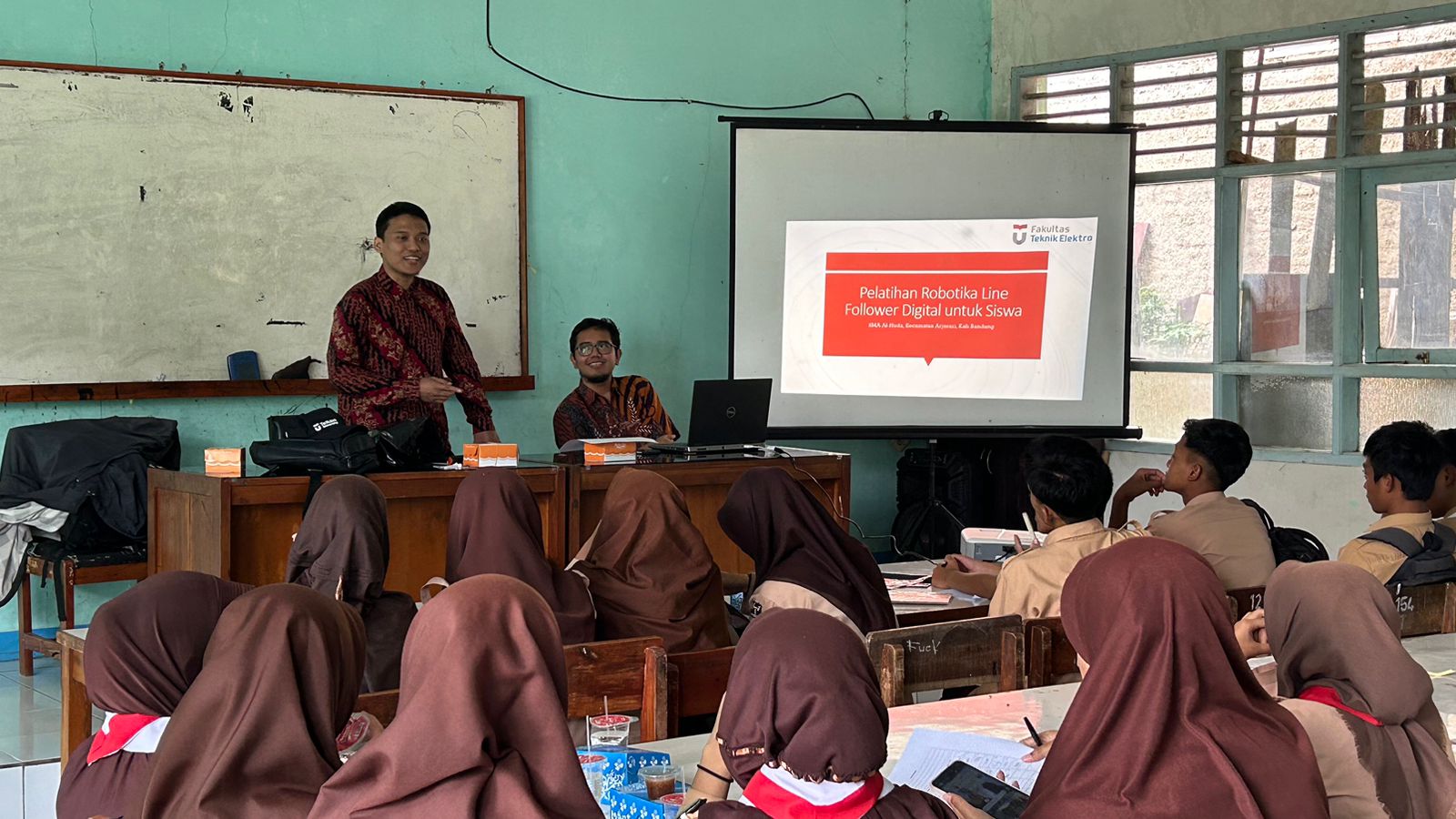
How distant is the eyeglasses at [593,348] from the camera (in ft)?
18.1

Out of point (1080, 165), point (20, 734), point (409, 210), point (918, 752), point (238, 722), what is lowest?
point (20, 734)

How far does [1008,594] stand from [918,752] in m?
1.03

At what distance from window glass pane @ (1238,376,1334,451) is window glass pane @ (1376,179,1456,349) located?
373mm

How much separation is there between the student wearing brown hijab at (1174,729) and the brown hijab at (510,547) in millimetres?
1369

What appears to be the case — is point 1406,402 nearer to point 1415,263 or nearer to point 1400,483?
point 1415,263

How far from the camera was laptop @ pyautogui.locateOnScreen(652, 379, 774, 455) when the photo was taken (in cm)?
464

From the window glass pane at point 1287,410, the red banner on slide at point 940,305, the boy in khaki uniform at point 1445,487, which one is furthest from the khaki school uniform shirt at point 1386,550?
the red banner on slide at point 940,305

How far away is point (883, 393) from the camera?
20.8 ft

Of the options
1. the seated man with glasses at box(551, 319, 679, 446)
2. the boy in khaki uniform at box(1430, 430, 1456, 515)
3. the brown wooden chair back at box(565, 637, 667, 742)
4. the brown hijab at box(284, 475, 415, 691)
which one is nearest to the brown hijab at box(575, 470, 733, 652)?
the brown hijab at box(284, 475, 415, 691)

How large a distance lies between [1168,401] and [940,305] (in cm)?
125

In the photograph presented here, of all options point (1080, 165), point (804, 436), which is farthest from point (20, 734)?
point (1080, 165)

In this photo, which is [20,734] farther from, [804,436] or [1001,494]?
[1001,494]

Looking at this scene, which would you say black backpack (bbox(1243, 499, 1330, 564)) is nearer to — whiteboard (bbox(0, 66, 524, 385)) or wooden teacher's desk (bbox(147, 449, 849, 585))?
wooden teacher's desk (bbox(147, 449, 849, 585))

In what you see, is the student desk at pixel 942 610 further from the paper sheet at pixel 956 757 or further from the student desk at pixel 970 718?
the paper sheet at pixel 956 757
